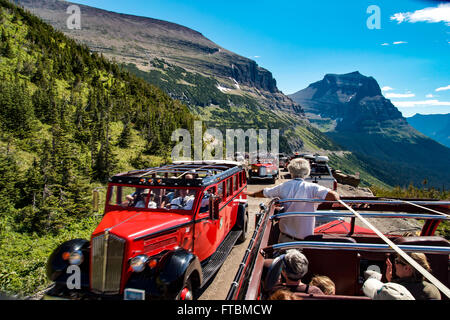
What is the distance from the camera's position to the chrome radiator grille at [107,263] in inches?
175

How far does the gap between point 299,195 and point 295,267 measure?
7.12 feet

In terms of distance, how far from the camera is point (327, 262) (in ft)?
11.8

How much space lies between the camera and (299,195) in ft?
15.8

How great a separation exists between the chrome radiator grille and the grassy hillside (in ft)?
10.1

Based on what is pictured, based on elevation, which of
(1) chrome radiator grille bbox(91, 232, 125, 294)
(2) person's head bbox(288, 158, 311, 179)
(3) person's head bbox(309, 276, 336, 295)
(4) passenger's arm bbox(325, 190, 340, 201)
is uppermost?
(2) person's head bbox(288, 158, 311, 179)

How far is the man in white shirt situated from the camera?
4559 mm

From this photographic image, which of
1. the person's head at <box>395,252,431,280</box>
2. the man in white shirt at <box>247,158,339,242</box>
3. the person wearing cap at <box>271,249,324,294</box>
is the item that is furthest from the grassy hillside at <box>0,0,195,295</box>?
the person's head at <box>395,252,431,280</box>

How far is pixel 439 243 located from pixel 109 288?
16.5ft

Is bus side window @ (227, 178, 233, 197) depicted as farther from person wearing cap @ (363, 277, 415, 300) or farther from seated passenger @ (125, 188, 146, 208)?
person wearing cap @ (363, 277, 415, 300)

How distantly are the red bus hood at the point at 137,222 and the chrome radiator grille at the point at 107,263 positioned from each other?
15 cm

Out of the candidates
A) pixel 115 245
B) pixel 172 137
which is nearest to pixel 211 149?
pixel 172 137

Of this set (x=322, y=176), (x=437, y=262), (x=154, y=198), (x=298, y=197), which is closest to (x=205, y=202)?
(x=154, y=198)

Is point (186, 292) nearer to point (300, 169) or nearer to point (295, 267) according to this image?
point (295, 267)

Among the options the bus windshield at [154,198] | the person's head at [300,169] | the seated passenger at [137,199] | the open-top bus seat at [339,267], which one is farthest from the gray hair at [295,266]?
the seated passenger at [137,199]
